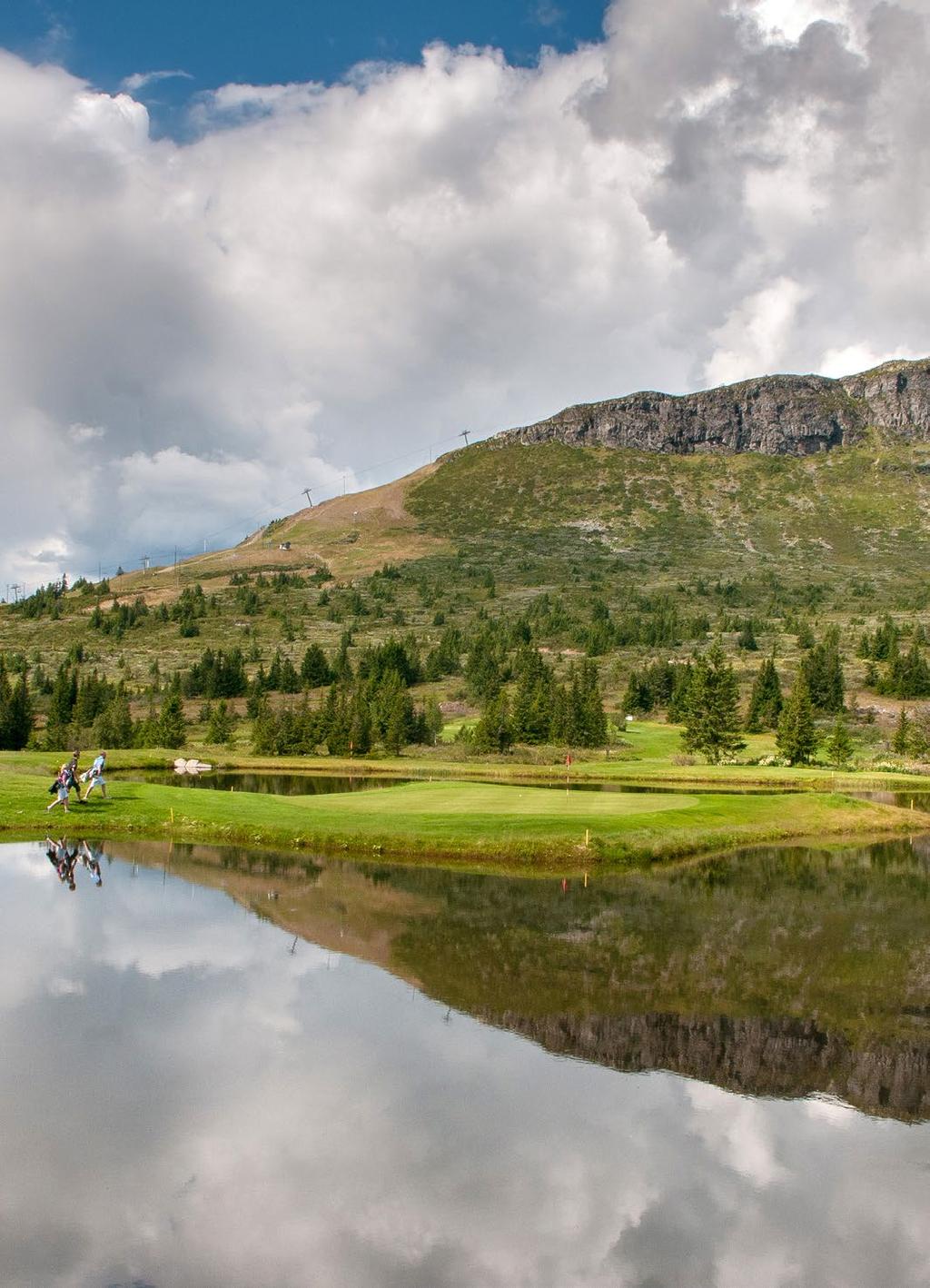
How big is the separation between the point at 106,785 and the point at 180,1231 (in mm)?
41374

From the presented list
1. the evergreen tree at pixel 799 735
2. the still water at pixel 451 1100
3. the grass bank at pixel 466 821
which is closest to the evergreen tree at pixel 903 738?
the evergreen tree at pixel 799 735

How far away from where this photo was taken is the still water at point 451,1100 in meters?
11.0

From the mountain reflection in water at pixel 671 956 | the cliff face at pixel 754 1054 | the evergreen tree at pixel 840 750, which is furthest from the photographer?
the evergreen tree at pixel 840 750

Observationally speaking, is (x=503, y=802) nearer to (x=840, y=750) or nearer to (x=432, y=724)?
(x=840, y=750)

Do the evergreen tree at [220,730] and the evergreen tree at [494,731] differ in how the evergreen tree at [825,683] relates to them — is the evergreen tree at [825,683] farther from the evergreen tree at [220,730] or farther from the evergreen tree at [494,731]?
the evergreen tree at [220,730]

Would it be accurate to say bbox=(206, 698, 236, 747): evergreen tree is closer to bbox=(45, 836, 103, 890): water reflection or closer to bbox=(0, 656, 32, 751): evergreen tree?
bbox=(0, 656, 32, 751): evergreen tree

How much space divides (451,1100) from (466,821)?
28.8 m

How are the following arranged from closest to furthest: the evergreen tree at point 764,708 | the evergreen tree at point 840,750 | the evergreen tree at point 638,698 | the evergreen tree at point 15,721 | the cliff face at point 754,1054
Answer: the cliff face at point 754,1054 < the evergreen tree at point 840,750 < the evergreen tree at point 15,721 < the evergreen tree at point 764,708 < the evergreen tree at point 638,698

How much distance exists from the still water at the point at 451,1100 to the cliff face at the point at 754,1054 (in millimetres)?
70

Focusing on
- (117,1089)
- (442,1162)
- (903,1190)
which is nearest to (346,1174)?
(442,1162)

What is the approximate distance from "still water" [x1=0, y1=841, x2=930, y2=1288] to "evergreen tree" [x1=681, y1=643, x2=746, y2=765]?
268 feet

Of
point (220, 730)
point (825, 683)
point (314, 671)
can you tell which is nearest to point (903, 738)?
point (825, 683)

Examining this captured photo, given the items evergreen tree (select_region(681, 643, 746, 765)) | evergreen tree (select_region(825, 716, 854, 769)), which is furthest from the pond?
evergreen tree (select_region(681, 643, 746, 765))

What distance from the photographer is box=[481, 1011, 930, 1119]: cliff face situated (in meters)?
15.9
